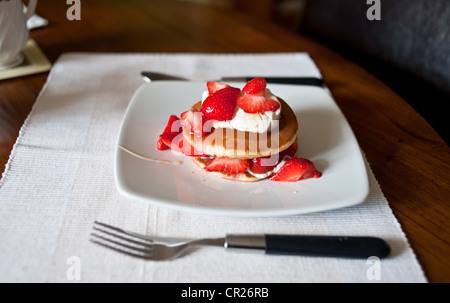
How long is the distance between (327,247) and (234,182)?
0.30m

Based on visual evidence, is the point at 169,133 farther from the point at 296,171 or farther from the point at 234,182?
the point at 296,171

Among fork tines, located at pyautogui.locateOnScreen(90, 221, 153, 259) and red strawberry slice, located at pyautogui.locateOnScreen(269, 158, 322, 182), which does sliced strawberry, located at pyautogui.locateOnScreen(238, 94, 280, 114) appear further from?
fork tines, located at pyautogui.locateOnScreen(90, 221, 153, 259)

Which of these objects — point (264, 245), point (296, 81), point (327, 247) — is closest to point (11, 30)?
point (296, 81)

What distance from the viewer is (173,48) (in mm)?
1693

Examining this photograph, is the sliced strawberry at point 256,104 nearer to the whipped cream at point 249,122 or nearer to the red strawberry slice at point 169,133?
the whipped cream at point 249,122

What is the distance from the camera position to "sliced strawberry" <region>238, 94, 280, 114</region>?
0.99 meters

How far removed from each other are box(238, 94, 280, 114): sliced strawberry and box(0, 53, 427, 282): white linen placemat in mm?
293

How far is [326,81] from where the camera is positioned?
1.47 m

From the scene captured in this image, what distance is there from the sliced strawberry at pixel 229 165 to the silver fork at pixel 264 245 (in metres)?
0.21

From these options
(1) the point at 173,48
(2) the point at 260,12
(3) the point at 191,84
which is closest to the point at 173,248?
(3) the point at 191,84

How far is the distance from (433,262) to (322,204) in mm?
262

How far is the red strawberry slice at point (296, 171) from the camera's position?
958 mm

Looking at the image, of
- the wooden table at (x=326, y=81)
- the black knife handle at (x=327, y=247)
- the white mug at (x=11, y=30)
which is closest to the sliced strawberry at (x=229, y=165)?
the black knife handle at (x=327, y=247)

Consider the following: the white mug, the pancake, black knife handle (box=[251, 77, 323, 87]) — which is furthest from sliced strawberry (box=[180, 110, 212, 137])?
the white mug
